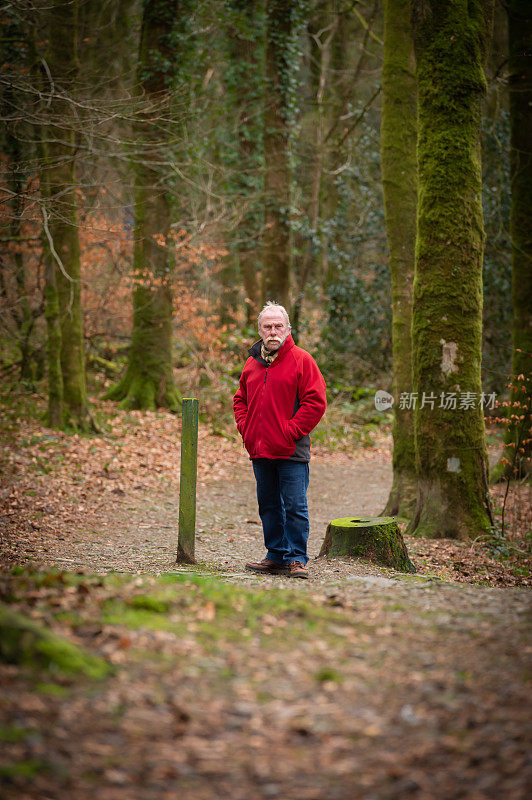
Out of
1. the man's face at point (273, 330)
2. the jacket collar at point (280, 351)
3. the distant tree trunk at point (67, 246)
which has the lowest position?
the jacket collar at point (280, 351)

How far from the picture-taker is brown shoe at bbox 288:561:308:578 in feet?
20.2

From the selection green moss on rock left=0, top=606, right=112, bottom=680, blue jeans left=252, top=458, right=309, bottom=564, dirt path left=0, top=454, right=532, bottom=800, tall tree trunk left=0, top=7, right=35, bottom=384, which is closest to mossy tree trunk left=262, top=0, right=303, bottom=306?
tall tree trunk left=0, top=7, right=35, bottom=384

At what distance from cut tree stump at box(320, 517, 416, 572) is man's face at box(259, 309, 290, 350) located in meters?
2.01

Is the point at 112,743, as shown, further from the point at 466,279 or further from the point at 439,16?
the point at 439,16

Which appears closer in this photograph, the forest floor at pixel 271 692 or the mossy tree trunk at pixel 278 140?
the forest floor at pixel 271 692

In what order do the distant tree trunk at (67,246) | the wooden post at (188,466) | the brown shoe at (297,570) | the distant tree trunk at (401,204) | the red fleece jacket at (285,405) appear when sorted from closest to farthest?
the red fleece jacket at (285,405) < the brown shoe at (297,570) < the wooden post at (188,466) < the distant tree trunk at (401,204) < the distant tree trunk at (67,246)

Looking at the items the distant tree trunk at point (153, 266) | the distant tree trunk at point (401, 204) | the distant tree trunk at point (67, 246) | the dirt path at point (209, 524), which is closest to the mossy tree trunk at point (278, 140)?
the distant tree trunk at point (153, 266)

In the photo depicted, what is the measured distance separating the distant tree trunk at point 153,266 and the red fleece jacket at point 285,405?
9220mm

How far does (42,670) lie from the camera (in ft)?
10.4

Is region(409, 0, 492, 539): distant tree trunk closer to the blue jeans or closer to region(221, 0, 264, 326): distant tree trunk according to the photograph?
the blue jeans

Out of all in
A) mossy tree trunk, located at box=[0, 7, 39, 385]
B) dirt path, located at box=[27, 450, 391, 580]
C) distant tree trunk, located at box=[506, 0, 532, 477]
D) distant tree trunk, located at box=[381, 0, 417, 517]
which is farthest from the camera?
distant tree trunk, located at box=[506, 0, 532, 477]

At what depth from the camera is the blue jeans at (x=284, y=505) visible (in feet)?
20.2

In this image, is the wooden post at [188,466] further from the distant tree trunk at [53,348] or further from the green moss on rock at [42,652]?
the distant tree trunk at [53,348]

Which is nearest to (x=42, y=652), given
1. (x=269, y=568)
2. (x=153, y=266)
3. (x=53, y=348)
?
(x=269, y=568)
